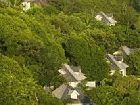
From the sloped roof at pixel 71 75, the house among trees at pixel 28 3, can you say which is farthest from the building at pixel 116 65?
the house among trees at pixel 28 3

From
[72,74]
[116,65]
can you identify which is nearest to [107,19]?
[116,65]

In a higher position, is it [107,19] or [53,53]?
[53,53]

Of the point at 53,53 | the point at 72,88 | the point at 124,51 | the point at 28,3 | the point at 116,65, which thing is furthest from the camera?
the point at 28,3

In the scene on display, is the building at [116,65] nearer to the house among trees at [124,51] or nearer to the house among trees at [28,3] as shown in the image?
the house among trees at [124,51]

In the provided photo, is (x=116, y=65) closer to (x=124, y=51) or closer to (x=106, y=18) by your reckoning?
(x=124, y=51)

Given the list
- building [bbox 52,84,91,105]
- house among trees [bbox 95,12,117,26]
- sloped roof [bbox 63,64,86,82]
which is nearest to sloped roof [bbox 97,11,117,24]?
house among trees [bbox 95,12,117,26]

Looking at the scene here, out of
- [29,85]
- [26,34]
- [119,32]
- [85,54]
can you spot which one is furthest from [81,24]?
[29,85]
